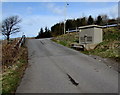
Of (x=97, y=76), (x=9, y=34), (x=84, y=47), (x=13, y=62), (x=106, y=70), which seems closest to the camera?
(x=97, y=76)

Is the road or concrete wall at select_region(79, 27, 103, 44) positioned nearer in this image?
the road

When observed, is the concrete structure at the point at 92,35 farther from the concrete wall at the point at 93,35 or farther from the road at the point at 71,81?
the road at the point at 71,81

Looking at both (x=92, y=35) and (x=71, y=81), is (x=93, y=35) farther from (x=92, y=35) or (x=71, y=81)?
(x=71, y=81)

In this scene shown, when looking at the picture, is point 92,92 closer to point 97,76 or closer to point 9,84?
point 97,76

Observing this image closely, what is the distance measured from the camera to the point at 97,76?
25.2 ft

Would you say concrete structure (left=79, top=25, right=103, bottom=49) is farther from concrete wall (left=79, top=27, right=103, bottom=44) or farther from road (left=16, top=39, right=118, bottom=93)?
road (left=16, top=39, right=118, bottom=93)

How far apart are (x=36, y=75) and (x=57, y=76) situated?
1054mm

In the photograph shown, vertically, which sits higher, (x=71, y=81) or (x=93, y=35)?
(x=93, y=35)

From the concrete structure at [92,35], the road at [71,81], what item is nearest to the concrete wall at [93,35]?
the concrete structure at [92,35]

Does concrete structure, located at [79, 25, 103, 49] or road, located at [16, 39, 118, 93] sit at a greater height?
concrete structure, located at [79, 25, 103, 49]

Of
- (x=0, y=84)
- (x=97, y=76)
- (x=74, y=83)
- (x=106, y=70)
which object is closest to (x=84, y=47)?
(x=106, y=70)

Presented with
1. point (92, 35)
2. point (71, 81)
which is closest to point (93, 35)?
point (92, 35)

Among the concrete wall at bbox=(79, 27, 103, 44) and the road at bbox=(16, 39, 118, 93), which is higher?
the concrete wall at bbox=(79, 27, 103, 44)

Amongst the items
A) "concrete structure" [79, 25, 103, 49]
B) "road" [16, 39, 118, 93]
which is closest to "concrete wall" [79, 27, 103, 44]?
"concrete structure" [79, 25, 103, 49]
